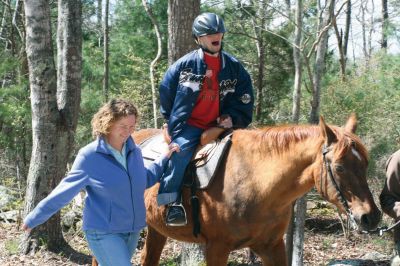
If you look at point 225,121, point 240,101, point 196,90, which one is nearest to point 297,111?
point 240,101

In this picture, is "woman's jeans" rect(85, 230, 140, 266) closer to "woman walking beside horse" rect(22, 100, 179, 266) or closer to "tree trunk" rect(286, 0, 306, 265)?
"woman walking beside horse" rect(22, 100, 179, 266)

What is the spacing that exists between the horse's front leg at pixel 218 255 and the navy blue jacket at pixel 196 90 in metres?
0.96

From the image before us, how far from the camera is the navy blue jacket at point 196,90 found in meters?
4.23

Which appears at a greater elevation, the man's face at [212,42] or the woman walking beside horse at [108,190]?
the man's face at [212,42]

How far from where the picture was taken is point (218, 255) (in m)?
3.99

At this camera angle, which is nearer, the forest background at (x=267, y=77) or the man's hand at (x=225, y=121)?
the man's hand at (x=225, y=121)

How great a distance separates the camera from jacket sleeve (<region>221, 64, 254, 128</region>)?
4453 mm

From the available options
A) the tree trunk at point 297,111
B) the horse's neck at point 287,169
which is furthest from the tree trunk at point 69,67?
the horse's neck at point 287,169

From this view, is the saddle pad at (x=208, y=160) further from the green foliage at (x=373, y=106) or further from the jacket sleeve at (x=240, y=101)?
the green foliage at (x=373, y=106)

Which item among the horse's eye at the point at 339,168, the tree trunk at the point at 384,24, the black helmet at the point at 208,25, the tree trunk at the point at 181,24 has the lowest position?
the horse's eye at the point at 339,168

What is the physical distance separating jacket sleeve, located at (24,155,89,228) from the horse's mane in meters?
1.40

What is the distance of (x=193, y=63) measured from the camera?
4238 mm

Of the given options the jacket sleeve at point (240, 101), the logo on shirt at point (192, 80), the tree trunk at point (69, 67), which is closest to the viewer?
the logo on shirt at point (192, 80)

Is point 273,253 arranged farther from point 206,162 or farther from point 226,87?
point 226,87
